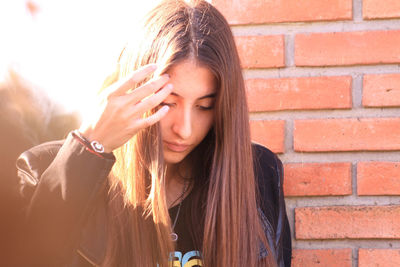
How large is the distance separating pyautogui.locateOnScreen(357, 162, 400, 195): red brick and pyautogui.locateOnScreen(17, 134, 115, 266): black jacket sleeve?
0.85 m

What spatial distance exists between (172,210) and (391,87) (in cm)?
83

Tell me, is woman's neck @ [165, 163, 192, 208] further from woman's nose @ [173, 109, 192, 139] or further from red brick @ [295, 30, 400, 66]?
red brick @ [295, 30, 400, 66]

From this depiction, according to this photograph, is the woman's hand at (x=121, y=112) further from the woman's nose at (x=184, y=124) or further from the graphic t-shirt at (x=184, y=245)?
the graphic t-shirt at (x=184, y=245)

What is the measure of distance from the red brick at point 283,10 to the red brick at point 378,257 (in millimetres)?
774

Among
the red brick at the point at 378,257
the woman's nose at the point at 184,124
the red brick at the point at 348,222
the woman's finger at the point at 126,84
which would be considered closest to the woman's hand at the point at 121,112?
the woman's finger at the point at 126,84

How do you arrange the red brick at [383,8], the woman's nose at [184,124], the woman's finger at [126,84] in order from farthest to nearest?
the red brick at [383,8], the woman's nose at [184,124], the woman's finger at [126,84]

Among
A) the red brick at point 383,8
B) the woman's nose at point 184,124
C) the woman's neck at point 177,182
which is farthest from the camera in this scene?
the woman's neck at point 177,182

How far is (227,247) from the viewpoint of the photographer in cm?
161

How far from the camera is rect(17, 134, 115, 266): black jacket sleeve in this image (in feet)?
4.14

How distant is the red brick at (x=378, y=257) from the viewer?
5.52 feet

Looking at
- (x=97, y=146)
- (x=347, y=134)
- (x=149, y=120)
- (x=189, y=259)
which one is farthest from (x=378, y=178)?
(x=97, y=146)

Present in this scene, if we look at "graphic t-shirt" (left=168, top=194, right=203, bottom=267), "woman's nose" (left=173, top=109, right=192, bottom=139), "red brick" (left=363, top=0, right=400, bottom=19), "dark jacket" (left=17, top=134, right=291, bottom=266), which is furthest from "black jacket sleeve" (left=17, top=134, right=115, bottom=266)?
"red brick" (left=363, top=0, right=400, bottom=19)

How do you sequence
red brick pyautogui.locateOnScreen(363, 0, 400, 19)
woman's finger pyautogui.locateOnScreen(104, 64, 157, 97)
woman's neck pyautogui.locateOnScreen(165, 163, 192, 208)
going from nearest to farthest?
woman's finger pyautogui.locateOnScreen(104, 64, 157, 97) → red brick pyautogui.locateOnScreen(363, 0, 400, 19) → woman's neck pyautogui.locateOnScreen(165, 163, 192, 208)

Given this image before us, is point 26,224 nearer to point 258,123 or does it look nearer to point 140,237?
point 140,237
